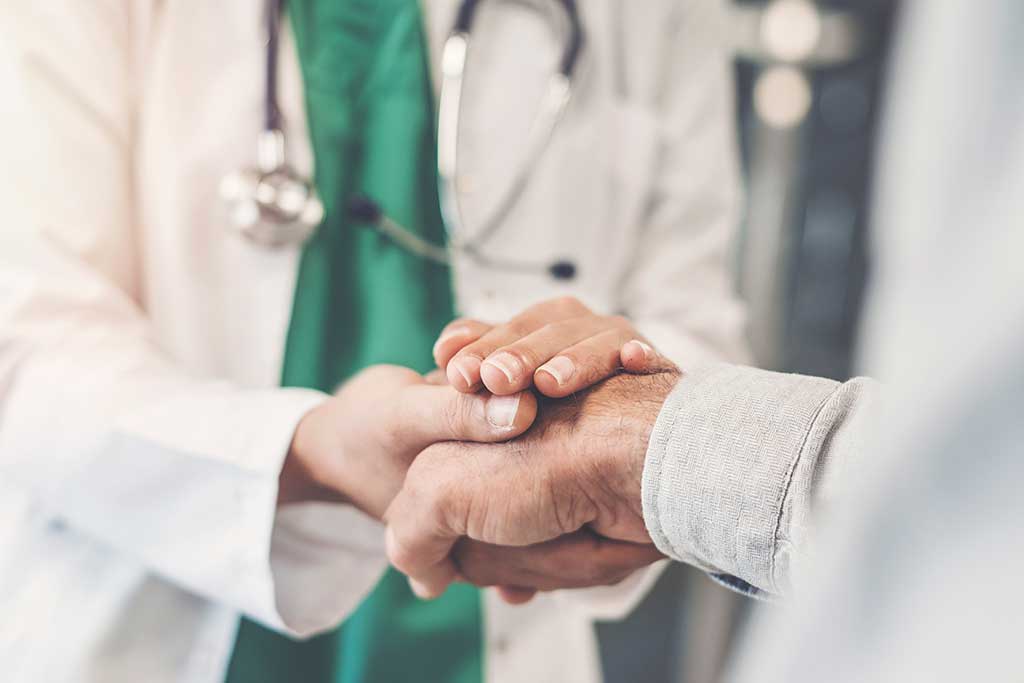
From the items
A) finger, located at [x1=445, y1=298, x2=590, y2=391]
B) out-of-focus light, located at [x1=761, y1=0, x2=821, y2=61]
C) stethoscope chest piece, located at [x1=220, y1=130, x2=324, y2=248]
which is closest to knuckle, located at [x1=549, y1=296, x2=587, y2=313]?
finger, located at [x1=445, y1=298, x2=590, y2=391]

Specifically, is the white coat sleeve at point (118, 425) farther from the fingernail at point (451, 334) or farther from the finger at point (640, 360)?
the finger at point (640, 360)

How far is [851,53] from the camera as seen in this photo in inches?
59.3

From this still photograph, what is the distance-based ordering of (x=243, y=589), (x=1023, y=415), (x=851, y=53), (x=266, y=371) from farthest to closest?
(x=851, y=53) < (x=266, y=371) < (x=243, y=589) < (x=1023, y=415)

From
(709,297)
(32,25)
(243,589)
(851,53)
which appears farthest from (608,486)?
(851,53)

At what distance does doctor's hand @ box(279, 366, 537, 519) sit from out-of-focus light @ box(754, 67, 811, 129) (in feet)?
3.74

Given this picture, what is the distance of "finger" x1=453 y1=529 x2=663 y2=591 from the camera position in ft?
1.81

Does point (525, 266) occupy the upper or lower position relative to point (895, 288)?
lower

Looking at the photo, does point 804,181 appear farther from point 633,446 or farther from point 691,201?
point 633,446

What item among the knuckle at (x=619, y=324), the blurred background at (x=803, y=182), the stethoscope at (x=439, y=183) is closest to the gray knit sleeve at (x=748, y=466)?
the knuckle at (x=619, y=324)

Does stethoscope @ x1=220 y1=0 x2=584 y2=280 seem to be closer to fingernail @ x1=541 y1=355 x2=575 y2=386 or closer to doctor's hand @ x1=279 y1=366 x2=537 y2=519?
doctor's hand @ x1=279 y1=366 x2=537 y2=519

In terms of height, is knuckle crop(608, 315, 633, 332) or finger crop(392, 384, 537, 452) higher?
knuckle crop(608, 315, 633, 332)

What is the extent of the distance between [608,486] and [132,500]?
35 cm

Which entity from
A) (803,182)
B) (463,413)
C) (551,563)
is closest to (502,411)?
(463,413)

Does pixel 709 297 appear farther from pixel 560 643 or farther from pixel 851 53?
pixel 851 53
